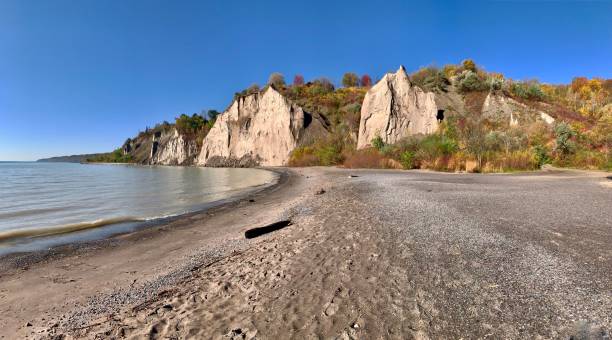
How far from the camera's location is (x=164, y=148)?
9012 cm

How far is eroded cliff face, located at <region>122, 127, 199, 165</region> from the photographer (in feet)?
266

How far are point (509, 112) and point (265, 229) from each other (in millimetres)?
30034

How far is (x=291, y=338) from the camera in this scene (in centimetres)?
264

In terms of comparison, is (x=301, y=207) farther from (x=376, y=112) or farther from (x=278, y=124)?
(x=278, y=124)

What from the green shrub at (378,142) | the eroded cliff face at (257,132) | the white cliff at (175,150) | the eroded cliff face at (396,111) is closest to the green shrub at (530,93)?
the eroded cliff face at (396,111)

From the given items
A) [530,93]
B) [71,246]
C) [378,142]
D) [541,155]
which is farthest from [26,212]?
[530,93]

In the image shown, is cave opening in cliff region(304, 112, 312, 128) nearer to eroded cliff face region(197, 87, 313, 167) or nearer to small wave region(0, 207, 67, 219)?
eroded cliff face region(197, 87, 313, 167)

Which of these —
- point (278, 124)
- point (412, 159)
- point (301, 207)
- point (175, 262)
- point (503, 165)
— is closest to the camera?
point (175, 262)

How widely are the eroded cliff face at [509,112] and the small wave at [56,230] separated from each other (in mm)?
30651

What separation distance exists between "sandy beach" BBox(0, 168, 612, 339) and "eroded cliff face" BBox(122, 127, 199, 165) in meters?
77.3

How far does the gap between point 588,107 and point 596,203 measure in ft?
101

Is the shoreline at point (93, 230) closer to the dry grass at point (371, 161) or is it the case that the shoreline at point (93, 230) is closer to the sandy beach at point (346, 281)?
the sandy beach at point (346, 281)

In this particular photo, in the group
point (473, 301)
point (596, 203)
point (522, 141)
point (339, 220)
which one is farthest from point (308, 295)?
point (522, 141)

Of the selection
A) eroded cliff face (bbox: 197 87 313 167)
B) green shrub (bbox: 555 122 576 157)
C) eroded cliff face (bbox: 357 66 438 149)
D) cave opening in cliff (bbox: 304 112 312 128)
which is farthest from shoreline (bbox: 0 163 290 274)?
cave opening in cliff (bbox: 304 112 312 128)
